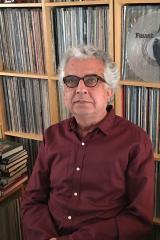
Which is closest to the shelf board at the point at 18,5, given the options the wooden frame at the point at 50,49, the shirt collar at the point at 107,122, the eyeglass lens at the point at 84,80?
the wooden frame at the point at 50,49

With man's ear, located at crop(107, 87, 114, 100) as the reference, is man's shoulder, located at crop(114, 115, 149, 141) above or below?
below

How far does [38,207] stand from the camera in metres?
1.56

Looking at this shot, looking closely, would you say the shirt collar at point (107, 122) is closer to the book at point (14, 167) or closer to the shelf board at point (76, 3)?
the shelf board at point (76, 3)

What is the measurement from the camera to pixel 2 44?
82.7 inches

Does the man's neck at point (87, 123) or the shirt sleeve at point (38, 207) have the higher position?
the man's neck at point (87, 123)

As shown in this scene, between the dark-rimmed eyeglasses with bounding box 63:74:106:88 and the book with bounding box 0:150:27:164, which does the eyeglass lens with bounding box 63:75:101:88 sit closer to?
the dark-rimmed eyeglasses with bounding box 63:74:106:88

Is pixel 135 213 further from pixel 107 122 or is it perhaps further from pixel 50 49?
pixel 50 49

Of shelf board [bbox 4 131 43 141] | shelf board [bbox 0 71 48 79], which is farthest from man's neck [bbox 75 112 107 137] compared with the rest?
shelf board [bbox 4 131 43 141]

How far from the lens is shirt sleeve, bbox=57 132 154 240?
4.41ft

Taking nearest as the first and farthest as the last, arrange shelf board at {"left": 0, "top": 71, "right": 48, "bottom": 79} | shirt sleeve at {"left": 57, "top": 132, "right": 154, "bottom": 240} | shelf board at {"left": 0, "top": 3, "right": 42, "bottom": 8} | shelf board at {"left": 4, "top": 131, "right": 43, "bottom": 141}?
1. shirt sleeve at {"left": 57, "top": 132, "right": 154, "bottom": 240}
2. shelf board at {"left": 0, "top": 3, "right": 42, "bottom": 8}
3. shelf board at {"left": 0, "top": 71, "right": 48, "bottom": 79}
4. shelf board at {"left": 4, "top": 131, "right": 43, "bottom": 141}

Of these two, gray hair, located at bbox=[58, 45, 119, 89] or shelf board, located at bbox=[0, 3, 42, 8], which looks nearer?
gray hair, located at bbox=[58, 45, 119, 89]

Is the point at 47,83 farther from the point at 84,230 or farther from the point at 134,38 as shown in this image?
the point at 84,230

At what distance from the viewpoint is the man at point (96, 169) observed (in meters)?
1.36

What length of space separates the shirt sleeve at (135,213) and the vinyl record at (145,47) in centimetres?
46
